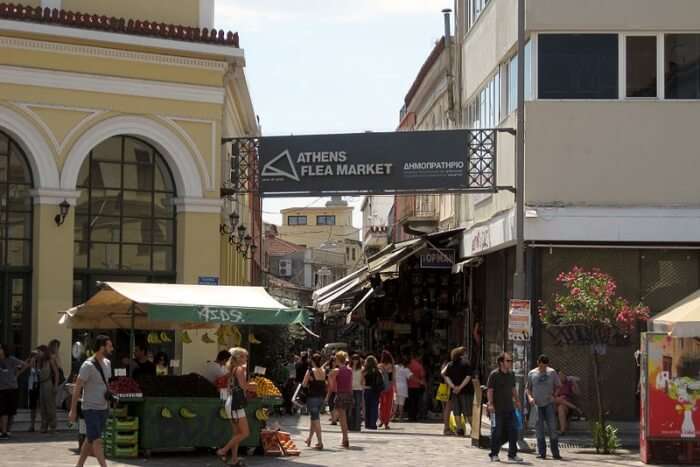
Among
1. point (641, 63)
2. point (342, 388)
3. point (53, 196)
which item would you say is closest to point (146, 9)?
point (53, 196)

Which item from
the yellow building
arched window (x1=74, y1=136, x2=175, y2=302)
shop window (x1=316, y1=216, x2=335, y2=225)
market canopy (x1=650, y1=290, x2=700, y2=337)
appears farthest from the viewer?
shop window (x1=316, y1=216, x2=335, y2=225)

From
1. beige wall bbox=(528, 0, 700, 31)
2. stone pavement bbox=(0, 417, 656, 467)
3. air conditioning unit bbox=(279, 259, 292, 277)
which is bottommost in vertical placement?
stone pavement bbox=(0, 417, 656, 467)

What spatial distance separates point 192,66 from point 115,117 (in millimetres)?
2076

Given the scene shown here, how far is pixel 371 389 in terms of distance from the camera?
2833 cm

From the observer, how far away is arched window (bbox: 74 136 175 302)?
28.8 m

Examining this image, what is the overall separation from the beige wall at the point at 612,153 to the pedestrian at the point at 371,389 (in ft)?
16.6

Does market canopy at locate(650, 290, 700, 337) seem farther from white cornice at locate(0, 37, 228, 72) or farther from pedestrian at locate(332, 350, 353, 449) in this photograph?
white cornice at locate(0, 37, 228, 72)

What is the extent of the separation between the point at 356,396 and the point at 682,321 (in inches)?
394

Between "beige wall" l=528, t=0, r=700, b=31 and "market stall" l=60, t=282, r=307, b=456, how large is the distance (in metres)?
8.86

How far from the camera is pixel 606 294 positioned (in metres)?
22.5

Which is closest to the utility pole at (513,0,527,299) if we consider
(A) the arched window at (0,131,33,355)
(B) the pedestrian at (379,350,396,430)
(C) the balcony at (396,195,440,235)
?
(B) the pedestrian at (379,350,396,430)

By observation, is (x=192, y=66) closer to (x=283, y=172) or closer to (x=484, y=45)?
(x=283, y=172)

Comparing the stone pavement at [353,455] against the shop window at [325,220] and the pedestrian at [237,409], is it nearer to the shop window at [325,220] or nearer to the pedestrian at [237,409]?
the pedestrian at [237,409]

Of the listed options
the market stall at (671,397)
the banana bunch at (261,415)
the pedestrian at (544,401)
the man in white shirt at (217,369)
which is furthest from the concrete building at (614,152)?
the man in white shirt at (217,369)
